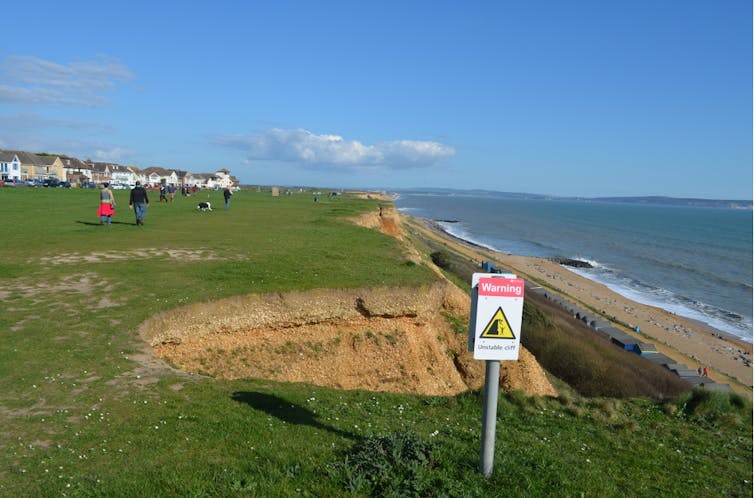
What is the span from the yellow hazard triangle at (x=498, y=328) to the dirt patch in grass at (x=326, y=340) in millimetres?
8202

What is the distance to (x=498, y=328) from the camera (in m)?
5.28

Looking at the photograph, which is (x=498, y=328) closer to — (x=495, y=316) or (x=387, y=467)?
(x=495, y=316)

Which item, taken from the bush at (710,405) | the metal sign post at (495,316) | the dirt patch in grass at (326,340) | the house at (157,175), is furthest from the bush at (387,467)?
the house at (157,175)

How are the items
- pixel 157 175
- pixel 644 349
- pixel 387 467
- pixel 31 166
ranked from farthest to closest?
pixel 157 175 < pixel 31 166 < pixel 644 349 < pixel 387 467

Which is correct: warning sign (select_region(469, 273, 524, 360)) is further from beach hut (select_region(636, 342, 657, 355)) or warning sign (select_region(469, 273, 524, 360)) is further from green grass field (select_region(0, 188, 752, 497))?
beach hut (select_region(636, 342, 657, 355))

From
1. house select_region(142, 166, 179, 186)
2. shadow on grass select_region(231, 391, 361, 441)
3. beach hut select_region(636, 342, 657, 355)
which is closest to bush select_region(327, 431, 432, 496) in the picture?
shadow on grass select_region(231, 391, 361, 441)

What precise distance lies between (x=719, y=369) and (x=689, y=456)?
2826cm

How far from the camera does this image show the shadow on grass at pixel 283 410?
278 inches

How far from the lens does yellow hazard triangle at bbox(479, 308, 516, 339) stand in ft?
17.2

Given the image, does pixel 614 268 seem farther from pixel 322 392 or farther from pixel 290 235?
pixel 322 392

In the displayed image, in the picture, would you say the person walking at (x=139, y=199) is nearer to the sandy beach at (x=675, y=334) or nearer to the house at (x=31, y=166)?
the sandy beach at (x=675, y=334)

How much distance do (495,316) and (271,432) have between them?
11.5 feet

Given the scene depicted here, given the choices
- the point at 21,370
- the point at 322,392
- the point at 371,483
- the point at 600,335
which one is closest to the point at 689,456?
the point at 371,483

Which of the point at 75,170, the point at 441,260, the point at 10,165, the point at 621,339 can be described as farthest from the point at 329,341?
the point at 75,170
